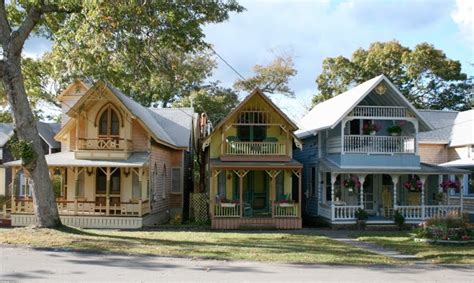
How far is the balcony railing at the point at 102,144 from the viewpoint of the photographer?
2642 centimetres

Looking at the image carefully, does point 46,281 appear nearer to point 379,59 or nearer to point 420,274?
point 420,274

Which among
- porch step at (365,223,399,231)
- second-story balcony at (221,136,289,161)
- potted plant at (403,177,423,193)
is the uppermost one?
second-story balcony at (221,136,289,161)

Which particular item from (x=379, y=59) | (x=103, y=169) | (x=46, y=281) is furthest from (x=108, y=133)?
(x=379, y=59)

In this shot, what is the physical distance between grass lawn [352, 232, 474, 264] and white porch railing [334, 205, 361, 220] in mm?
3376

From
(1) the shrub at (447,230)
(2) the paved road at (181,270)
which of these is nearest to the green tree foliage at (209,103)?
(1) the shrub at (447,230)

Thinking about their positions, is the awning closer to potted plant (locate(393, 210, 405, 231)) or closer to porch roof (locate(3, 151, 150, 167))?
potted plant (locate(393, 210, 405, 231))

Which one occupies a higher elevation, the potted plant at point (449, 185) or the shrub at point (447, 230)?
the potted plant at point (449, 185)

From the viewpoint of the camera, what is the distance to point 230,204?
2608cm

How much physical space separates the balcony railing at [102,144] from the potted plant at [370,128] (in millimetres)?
12649

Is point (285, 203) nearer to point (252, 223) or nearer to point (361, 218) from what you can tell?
point (252, 223)

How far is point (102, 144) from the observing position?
26.7m

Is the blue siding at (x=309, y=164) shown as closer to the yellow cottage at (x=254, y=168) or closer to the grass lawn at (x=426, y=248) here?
the yellow cottage at (x=254, y=168)

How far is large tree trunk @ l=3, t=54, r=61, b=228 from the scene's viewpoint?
63.1 feet

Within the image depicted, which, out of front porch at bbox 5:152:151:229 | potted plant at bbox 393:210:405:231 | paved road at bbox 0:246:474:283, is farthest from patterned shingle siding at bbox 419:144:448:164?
paved road at bbox 0:246:474:283
